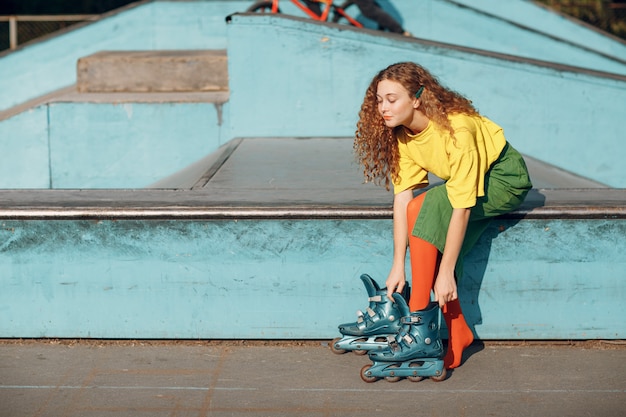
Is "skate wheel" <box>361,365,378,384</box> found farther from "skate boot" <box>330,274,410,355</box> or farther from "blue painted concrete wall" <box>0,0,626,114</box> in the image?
"blue painted concrete wall" <box>0,0,626,114</box>

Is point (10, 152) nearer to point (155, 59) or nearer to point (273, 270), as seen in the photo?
point (155, 59)

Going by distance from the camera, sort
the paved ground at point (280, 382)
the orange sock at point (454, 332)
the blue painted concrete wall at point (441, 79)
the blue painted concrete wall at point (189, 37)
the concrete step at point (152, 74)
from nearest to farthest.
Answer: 1. the paved ground at point (280, 382)
2. the orange sock at point (454, 332)
3. the blue painted concrete wall at point (441, 79)
4. the concrete step at point (152, 74)
5. the blue painted concrete wall at point (189, 37)

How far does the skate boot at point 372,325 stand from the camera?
159 inches

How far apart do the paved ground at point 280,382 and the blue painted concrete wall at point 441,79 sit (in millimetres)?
3353

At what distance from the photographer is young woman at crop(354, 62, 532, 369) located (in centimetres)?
370

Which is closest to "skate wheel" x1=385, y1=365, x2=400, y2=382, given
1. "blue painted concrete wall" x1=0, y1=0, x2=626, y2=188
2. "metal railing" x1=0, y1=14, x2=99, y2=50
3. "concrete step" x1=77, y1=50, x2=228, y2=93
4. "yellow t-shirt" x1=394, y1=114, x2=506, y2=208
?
"yellow t-shirt" x1=394, y1=114, x2=506, y2=208

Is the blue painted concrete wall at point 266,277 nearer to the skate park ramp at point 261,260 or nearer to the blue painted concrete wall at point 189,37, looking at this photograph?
the skate park ramp at point 261,260

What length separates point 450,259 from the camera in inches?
147

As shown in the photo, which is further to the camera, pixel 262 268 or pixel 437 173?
pixel 262 268

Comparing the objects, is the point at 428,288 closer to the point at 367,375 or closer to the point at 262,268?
the point at 367,375

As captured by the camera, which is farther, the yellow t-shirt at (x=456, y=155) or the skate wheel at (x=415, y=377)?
the skate wheel at (x=415, y=377)

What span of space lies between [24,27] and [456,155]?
1486 cm

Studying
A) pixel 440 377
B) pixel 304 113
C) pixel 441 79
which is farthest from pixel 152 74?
pixel 440 377

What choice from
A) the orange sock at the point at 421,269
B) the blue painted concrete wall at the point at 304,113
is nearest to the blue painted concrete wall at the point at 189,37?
the blue painted concrete wall at the point at 304,113
